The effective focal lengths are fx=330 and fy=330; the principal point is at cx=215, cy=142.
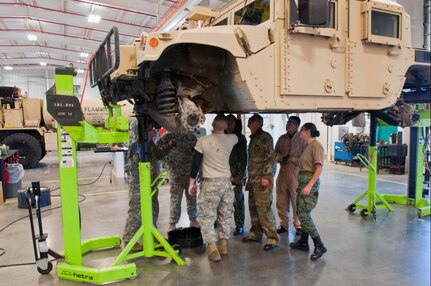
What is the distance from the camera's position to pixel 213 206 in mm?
3834

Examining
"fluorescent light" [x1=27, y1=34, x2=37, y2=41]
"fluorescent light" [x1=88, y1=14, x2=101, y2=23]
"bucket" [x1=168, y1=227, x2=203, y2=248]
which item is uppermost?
"fluorescent light" [x1=27, y1=34, x2=37, y2=41]

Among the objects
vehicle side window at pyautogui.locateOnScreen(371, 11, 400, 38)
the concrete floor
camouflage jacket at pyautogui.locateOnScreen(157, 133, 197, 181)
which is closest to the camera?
the concrete floor

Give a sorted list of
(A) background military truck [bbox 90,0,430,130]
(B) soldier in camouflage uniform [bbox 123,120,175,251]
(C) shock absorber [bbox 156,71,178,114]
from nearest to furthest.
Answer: (A) background military truck [bbox 90,0,430,130]
(C) shock absorber [bbox 156,71,178,114]
(B) soldier in camouflage uniform [bbox 123,120,175,251]

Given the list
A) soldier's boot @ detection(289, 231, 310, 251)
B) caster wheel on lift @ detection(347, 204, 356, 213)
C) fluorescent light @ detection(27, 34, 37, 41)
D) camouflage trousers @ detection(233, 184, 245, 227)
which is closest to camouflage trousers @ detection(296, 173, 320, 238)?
soldier's boot @ detection(289, 231, 310, 251)

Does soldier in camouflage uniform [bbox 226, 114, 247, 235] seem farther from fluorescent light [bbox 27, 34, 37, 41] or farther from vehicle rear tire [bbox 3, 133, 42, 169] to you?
fluorescent light [bbox 27, 34, 37, 41]

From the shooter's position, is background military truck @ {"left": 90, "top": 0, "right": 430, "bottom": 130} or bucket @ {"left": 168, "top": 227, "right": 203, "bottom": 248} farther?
bucket @ {"left": 168, "top": 227, "right": 203, "bottom": 248}

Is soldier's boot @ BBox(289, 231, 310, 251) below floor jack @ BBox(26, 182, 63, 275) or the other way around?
below

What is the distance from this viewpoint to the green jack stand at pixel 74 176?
10.9 ft

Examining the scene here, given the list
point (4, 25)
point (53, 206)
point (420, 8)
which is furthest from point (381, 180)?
point (4, 25)

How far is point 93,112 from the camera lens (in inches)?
362

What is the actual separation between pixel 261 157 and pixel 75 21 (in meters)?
9.72

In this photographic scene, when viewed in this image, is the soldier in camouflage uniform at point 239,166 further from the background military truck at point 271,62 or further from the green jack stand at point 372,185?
the green jack stand at point 372,185

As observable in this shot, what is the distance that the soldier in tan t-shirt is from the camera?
12.4 feet

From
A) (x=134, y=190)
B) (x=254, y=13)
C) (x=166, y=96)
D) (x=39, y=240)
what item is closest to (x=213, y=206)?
(x=134, y=190)
